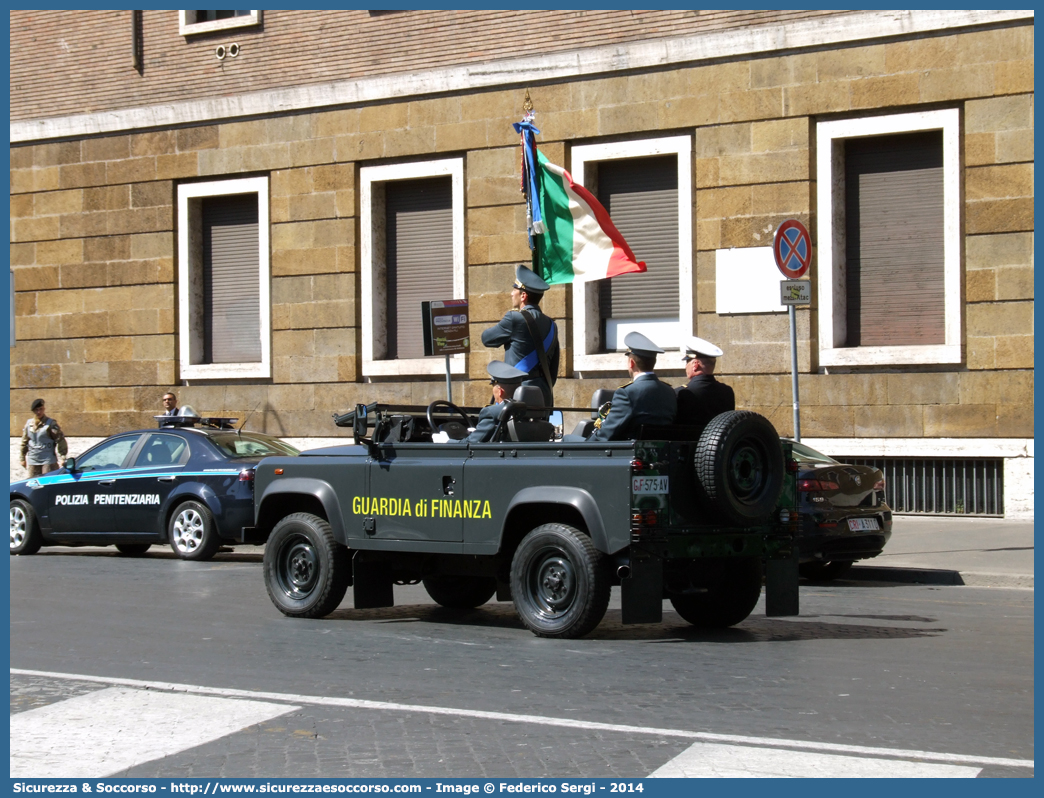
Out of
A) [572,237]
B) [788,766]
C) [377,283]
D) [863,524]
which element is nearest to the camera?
[788,766]

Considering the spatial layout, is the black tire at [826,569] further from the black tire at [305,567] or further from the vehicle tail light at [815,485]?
the black tire at [305,567]

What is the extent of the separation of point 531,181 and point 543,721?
8201 millimetres

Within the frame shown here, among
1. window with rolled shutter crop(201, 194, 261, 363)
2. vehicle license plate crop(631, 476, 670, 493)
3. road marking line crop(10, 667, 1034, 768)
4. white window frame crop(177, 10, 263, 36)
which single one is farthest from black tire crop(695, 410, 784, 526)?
white window frame crop(177, 10, 263, 36)

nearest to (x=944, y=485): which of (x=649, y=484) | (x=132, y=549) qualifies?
(x=649, y=484)

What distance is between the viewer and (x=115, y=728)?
21.0 ft

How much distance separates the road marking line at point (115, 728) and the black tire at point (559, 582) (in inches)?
95.0

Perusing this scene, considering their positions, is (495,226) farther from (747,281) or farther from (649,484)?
(649,484)

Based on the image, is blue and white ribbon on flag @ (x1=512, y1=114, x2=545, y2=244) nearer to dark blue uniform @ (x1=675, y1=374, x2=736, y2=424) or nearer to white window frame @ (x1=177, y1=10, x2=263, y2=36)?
dark blue uniform @ (x1=675, y1=374, x2=736, y2=424)

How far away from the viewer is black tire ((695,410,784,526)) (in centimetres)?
856

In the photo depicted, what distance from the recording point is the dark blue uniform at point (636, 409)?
8828 millimetres

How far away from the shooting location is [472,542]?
929 cm

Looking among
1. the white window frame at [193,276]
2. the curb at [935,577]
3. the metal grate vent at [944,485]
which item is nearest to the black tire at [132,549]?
the white window frame at [193,276]

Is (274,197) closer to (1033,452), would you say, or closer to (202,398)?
(202,398)

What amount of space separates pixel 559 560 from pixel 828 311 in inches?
383
